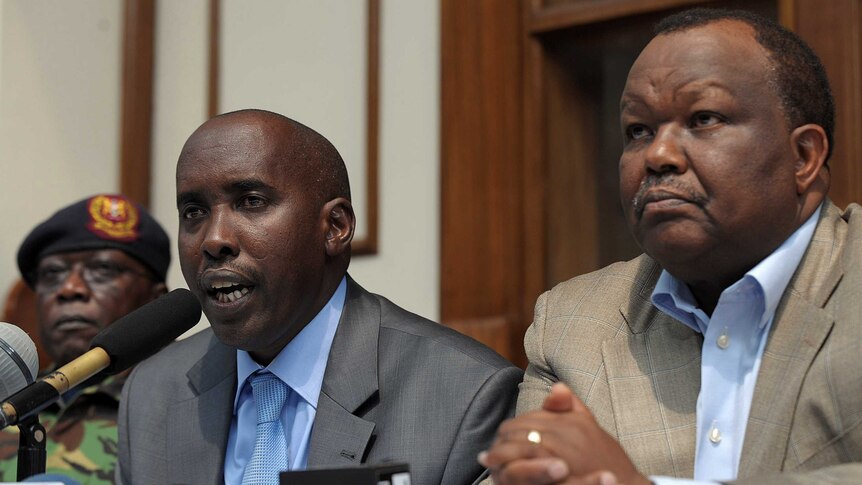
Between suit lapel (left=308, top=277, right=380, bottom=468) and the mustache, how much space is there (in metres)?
0.72

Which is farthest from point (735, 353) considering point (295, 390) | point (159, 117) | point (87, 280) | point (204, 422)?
point (159, 117)

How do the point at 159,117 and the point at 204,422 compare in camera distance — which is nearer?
the point at 204,422

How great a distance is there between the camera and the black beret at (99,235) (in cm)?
385

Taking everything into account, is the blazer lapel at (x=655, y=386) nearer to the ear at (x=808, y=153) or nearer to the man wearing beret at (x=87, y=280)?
the ear at (x=808, y=153)

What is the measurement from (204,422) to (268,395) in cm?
17

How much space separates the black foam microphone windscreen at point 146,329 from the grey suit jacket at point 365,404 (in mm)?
375

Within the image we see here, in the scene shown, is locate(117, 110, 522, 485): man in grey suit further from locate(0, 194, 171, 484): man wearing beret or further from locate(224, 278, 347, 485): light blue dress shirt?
locate(0, 194, 171, 484): man wearing beret

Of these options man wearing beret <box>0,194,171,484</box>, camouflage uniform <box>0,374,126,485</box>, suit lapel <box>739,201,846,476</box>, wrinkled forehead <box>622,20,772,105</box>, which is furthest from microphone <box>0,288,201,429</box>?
man wearing beret <box>0,194,171,484</box>

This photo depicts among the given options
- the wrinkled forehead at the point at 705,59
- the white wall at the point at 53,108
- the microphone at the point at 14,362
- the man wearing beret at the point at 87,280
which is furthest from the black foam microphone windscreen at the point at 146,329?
the white wall at the point at 53,108

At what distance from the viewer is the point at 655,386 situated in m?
2.17

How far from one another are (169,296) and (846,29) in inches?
79.4

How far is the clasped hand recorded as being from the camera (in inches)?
65.7

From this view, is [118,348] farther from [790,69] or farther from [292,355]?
[790,69]

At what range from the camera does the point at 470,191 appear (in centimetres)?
391
